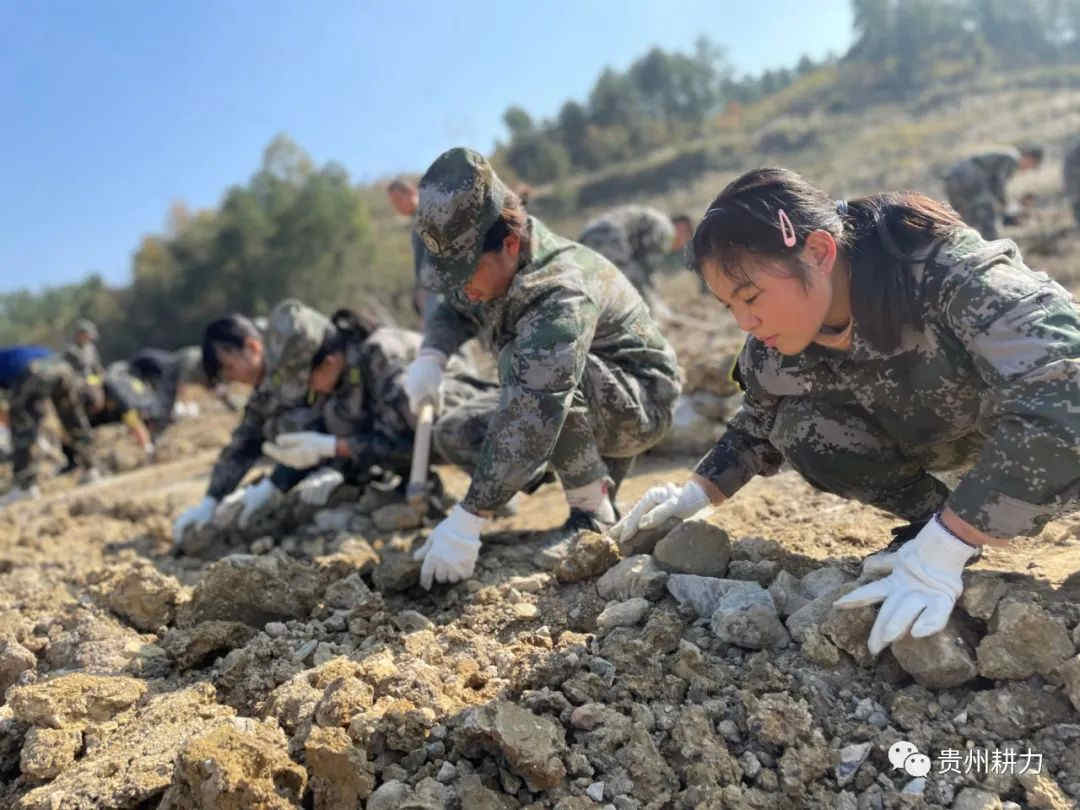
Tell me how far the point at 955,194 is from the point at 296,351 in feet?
22.4

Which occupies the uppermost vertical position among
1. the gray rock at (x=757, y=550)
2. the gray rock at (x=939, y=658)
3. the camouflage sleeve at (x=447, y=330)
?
the camouflage sleeve at (x=447, y=330)

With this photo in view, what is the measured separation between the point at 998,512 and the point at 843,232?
666 mm

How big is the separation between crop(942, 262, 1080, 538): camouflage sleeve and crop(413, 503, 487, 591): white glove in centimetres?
136

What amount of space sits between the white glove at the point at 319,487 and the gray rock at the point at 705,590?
236cm

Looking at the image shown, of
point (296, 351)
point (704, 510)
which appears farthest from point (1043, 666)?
point (296, 351)

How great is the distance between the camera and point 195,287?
22.6m

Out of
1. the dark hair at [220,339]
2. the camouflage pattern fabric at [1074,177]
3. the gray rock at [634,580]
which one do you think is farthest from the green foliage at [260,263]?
the gray rock at [634,580]

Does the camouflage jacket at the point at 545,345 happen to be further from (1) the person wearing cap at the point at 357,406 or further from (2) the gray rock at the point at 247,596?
(1) the person wearing cap at the point at 357,406

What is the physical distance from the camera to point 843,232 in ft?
5.87

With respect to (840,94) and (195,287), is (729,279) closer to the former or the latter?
(195,287)

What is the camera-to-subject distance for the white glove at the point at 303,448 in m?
4.02

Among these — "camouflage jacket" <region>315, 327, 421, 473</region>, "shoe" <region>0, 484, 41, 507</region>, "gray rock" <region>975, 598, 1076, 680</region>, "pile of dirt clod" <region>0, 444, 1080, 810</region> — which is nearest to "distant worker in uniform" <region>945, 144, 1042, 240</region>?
"camouflage jacket" <region>315, 327, 421, 473</region>

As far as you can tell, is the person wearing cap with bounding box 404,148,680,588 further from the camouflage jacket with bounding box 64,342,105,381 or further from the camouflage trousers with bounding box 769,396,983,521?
the camouflage jacket with bounding box 64,342,105,381

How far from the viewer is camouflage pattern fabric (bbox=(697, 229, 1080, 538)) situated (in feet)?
5.16
